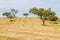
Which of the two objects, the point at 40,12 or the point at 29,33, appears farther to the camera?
the point at 40,12

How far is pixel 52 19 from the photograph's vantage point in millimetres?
97750

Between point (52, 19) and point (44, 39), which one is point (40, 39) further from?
point (52, 19)

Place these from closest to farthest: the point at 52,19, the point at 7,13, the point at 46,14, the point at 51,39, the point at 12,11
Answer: the point at 51,39 < the point at 46,14 < the point at 52,19 < the point at 7,13 < the point at 12,11

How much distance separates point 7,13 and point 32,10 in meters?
56.0

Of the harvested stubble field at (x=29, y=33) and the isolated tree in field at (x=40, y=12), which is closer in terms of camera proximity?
the harvested stubble field at (x=29, y=33)

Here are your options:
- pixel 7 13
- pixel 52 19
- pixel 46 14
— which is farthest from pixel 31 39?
pixel 7 13

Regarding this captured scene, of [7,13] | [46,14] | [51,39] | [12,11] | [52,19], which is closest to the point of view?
[51,39]

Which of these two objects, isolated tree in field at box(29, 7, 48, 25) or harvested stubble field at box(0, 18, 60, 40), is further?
isolated tree in field at box(29, 7, 48, 25)

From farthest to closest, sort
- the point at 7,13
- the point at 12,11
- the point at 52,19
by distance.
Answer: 1. the point at 12,11
2. the point at 7,13
3. the point at 52,19

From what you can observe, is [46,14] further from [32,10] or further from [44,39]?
[44,39]

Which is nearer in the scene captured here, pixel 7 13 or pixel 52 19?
pixel 52 19

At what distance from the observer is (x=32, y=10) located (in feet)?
255

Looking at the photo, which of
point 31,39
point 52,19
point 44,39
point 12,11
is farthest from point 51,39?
point 12,11

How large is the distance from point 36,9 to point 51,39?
50437 mm
